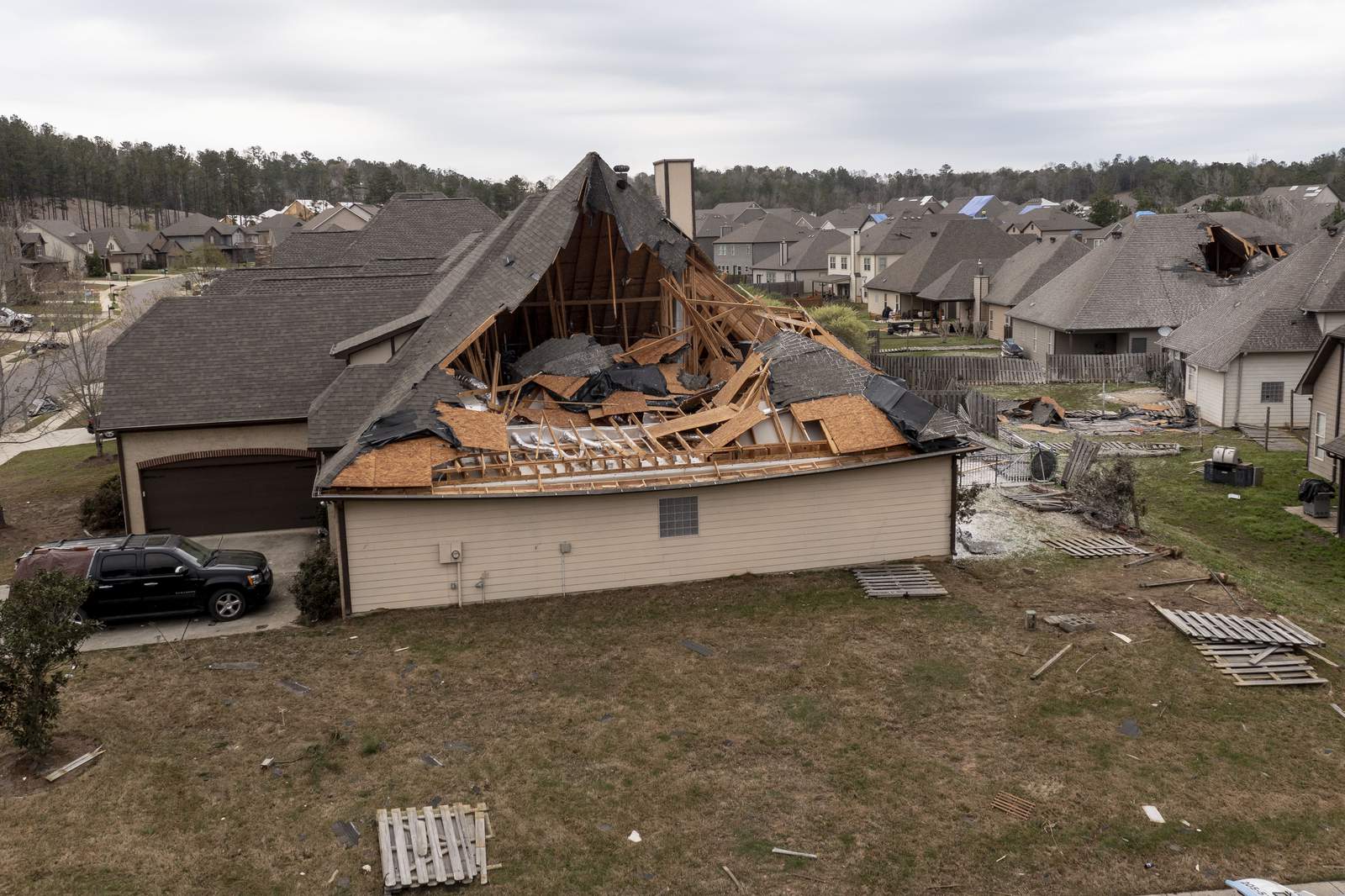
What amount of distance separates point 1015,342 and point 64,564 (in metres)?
46.1

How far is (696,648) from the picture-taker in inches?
635

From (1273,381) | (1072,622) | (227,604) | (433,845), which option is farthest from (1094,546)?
(1273,381)

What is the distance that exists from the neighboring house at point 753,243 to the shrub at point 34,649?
305ft

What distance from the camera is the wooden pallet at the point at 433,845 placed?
1027 centimetres

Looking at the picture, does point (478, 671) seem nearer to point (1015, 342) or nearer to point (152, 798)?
point (152, 798)

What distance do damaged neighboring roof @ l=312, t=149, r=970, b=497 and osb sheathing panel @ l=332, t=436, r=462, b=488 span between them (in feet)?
0.09

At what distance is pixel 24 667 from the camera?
479 inches

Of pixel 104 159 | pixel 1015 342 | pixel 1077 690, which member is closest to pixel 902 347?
pixel 1015 342

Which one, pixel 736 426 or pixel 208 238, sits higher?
pixel 208 238

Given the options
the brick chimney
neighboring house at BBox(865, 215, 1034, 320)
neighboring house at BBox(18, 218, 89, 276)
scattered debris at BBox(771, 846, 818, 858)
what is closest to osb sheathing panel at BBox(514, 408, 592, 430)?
the brick chimney

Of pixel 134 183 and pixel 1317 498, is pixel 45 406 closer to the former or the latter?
pixel 1317 498

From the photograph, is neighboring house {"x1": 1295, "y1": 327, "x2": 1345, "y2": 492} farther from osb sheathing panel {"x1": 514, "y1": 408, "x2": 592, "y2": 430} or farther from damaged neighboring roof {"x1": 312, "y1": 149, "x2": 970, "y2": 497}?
osb sheathing panel {"x1": 514, "y1": 408, "x2": 592, "y2": 430}

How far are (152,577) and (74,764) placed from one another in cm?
551

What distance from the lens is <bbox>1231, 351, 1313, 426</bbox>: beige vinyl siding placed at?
109 feet
